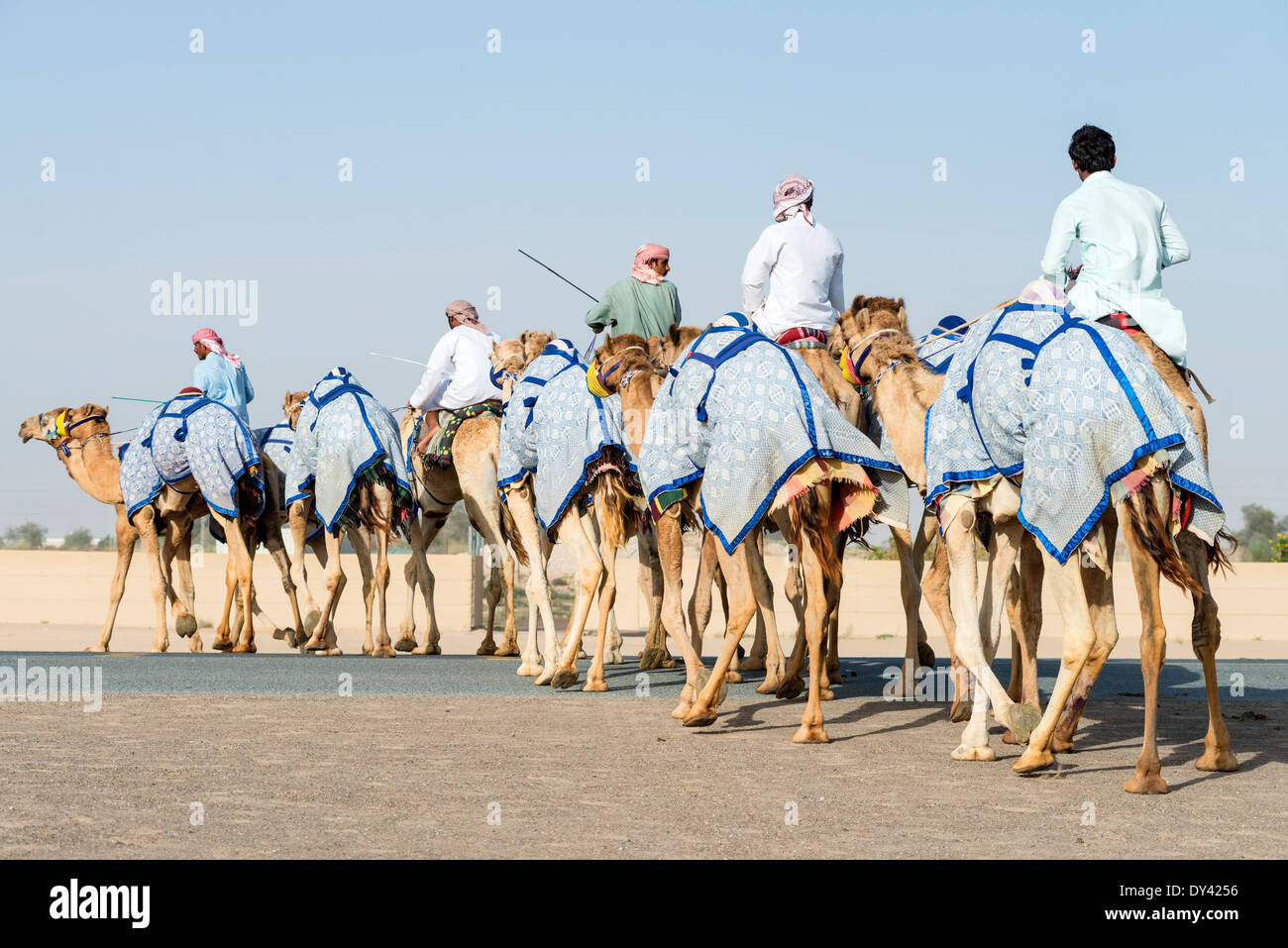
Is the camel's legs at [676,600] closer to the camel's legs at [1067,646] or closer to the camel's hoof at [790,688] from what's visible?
the camel's hoof at [790,688]

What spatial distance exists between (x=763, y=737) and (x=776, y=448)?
66.1 inches

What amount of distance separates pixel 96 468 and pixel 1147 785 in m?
13.0

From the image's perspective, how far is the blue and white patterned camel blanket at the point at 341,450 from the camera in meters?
13.7

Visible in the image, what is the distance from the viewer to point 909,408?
9.34m

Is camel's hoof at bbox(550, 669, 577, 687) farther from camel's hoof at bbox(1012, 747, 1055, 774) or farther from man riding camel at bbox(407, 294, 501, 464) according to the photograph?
camel's hoof at bbox(1012, 747, 1055, 774)

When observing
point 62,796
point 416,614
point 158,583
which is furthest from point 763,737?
point 416,614

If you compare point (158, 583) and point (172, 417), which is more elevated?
point (172, 417)

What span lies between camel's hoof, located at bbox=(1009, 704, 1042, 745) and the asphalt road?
3.10 metres

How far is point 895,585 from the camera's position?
24.9 meters

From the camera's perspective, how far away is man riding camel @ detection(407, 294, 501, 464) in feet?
44.7

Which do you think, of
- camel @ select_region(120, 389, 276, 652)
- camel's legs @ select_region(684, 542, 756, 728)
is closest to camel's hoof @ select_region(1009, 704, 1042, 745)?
camel's legs @ select_region(684, 542, 756, 728)

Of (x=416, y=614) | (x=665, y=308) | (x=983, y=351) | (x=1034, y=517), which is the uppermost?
(x=665, y=308)

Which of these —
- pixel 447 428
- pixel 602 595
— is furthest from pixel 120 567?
pixel 602 595

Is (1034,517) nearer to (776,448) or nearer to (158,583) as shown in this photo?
(776,448)
